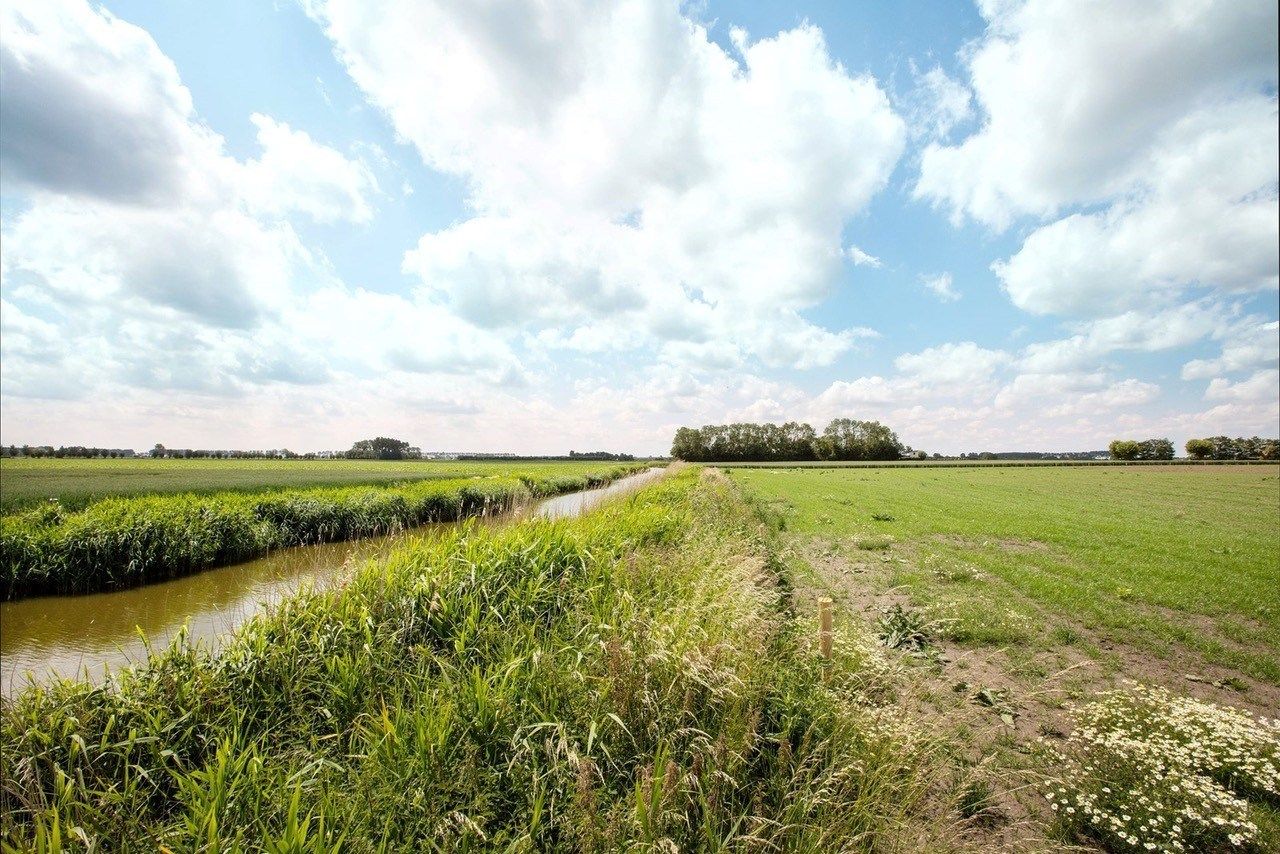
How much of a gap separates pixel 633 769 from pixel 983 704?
475 centimetres

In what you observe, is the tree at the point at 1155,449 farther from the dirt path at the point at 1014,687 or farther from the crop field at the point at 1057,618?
the dirt path at the point at 1014,687

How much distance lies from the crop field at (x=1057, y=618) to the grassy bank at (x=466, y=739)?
1.52 m

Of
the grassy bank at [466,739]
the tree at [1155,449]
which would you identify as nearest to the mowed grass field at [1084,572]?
the grassy bank at [466,739]

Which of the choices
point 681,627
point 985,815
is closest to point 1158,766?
point 985,815

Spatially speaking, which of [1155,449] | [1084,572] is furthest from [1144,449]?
[1084,572]

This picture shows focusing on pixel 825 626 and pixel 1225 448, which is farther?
pixel 1225 448

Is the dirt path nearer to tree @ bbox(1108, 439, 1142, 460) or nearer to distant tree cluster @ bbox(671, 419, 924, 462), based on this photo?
distant tree cluster @ bbox(671, 419, 924, 462)

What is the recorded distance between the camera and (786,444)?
436 feet

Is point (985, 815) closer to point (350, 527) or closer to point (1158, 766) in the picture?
point (1158, 766)

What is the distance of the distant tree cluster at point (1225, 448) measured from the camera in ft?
329

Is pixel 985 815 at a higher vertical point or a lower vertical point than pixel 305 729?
lower

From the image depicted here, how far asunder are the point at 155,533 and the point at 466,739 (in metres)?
13.6

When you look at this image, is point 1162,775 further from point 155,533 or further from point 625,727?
point 155,533

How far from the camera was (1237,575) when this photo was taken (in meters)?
10.7
